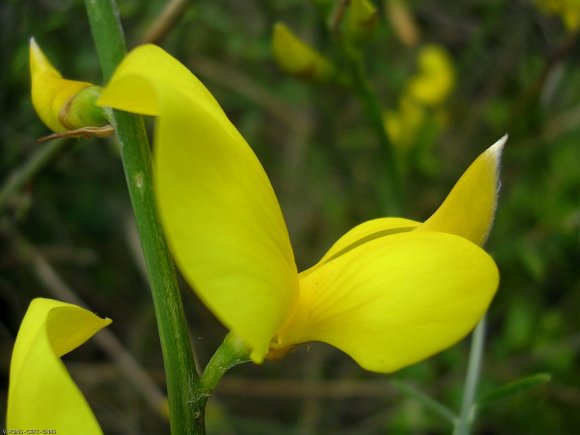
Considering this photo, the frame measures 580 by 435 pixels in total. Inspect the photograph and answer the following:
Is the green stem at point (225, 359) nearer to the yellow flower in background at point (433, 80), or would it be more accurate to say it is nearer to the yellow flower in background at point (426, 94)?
the yellow flower in background at point (426, 94)

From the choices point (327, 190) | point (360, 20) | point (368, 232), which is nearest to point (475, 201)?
point (368, 232)

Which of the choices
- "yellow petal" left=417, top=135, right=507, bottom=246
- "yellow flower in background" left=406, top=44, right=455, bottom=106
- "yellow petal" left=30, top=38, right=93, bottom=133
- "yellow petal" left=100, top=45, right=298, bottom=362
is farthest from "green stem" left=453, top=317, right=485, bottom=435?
"yellow flower in background" left=406, top=44, right=455, bottom=106

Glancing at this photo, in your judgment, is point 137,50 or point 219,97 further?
point 219,97

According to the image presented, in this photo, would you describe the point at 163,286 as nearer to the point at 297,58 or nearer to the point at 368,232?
the point at 368,232

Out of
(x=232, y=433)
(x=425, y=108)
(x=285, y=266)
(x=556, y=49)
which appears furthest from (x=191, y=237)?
(x=425, y=108)

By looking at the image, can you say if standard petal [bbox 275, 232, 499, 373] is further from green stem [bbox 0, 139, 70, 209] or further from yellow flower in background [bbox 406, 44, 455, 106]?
yellow flower in background [bbox 406, 44, 455, 106]

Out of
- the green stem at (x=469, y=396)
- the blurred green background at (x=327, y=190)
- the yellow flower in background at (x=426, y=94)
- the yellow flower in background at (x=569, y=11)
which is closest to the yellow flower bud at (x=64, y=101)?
the green stem at (x=469, y=396)

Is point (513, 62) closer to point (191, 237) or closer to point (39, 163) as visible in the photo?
point (39, 163)
